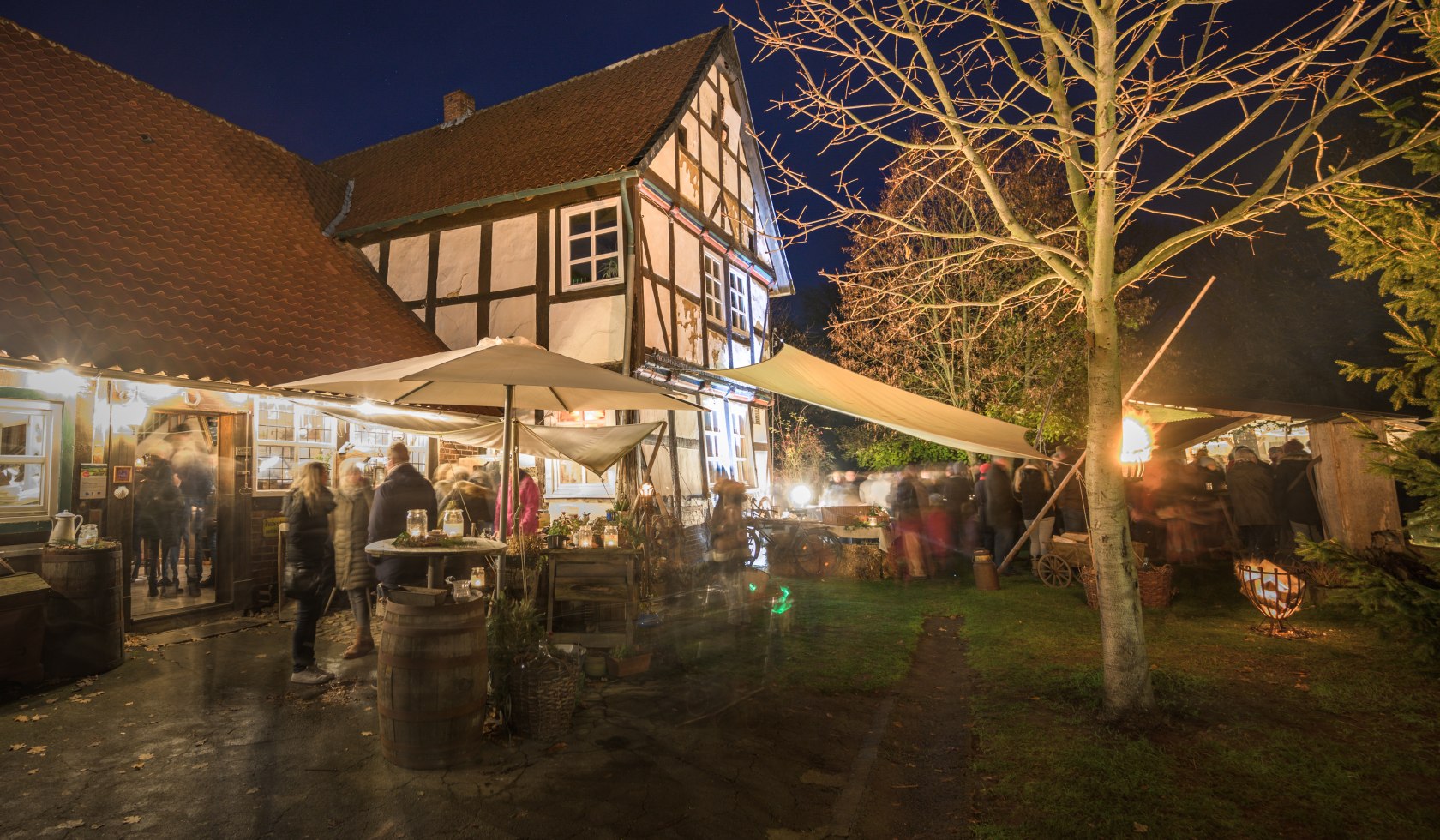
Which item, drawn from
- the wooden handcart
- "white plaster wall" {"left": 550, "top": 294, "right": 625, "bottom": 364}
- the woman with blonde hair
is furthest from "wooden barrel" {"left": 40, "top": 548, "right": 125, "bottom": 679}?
the wooden handcart

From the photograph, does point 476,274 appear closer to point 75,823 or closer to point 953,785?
point 75,823

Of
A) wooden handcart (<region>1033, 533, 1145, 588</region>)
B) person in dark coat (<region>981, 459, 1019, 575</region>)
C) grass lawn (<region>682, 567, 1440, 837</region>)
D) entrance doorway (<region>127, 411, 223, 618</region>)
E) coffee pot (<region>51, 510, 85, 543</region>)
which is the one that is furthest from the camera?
person in dark coat (<region>981, 459, 1019, 575</region>)

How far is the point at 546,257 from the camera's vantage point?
35.9ft

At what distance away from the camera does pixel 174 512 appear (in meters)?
7.88

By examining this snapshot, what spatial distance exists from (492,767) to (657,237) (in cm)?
905

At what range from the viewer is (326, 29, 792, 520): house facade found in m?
10.6

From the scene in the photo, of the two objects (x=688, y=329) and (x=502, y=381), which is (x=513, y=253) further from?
(x=502, y=381)

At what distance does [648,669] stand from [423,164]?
1161cm

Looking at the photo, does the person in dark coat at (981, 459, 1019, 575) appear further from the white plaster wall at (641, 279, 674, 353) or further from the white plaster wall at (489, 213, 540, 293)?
the white plaster wall at (489, 213, 540, 293)

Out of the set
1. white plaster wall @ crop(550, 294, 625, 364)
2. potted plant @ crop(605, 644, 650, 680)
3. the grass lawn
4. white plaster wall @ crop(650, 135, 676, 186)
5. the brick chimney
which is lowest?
the grass lawn

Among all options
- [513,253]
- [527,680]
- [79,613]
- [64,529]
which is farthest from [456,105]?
[527,680]

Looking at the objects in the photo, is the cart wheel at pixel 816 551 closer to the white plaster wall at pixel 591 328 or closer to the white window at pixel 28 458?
the white plaster wall at pixel 591 328

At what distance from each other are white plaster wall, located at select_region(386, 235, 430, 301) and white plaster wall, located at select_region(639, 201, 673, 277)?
4017 millimetres

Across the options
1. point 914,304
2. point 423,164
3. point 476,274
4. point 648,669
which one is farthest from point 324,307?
point 914,304
